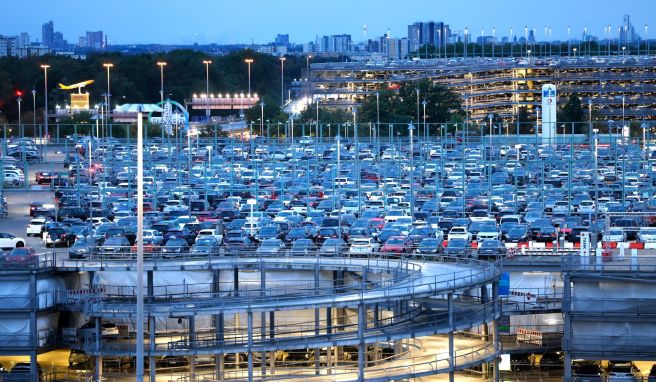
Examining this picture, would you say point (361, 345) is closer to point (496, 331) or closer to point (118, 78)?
point (496, 331)

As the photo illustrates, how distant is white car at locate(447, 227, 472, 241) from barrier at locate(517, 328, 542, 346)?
568 inches

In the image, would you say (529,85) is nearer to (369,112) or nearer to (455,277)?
(369,112)

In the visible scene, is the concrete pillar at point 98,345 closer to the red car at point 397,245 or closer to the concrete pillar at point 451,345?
the concrete pillar at point 451,345

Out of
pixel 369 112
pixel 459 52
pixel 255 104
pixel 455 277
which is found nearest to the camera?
pixel 455 277

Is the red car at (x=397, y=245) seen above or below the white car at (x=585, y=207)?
below

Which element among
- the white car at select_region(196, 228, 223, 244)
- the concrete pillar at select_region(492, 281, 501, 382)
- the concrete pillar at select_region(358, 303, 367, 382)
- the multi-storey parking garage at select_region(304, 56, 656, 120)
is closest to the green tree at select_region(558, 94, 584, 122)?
the multi-storey parking garage at select_region(304, 56, 656, 120)

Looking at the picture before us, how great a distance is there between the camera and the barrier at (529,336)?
26.3 metres

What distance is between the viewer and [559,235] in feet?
141

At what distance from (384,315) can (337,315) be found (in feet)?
2.87

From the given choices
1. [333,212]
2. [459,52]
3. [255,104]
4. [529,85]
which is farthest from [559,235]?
[459,52]

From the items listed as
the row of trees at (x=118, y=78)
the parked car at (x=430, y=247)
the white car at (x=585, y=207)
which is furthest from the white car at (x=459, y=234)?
the row of trees at (x=118, y=78)

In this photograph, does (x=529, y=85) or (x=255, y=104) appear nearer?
(x=255, y=104)

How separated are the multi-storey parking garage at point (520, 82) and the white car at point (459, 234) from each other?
8739cm

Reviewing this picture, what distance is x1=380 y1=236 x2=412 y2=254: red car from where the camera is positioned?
37.6 metres
